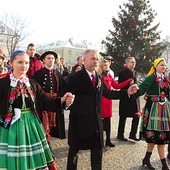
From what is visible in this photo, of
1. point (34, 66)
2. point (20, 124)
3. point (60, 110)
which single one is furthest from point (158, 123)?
point (34, 66)

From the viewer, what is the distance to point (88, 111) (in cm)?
407

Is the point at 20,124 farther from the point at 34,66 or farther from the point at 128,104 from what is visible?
the point at 128,104

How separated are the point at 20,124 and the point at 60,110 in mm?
680

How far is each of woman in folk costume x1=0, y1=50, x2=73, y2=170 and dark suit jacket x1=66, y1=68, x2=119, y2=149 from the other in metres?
0.50

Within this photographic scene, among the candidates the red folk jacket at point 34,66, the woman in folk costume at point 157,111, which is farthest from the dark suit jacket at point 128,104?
the red folk jacket at point 34,66

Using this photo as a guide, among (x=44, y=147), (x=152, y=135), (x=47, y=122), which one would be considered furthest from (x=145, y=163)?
(x=44, y=147)

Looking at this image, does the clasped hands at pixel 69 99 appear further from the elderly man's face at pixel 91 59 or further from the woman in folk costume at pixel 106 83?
the woman in folk costume at pixel 106 83

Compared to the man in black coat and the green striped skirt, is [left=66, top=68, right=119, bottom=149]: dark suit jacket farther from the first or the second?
the green striped skirt

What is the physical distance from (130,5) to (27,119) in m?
25.8

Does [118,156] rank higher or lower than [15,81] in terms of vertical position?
lower

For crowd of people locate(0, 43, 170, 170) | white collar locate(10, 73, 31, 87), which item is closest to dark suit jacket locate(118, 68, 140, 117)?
crowd of people locate(0, 43, 170, 170)

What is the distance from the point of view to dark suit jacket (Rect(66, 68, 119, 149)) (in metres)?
4.08

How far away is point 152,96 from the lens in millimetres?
5137

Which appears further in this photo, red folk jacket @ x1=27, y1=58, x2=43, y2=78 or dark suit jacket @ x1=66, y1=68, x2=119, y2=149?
red folk jacket @ x1=27, y1=58, x2=43, y2=78
